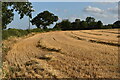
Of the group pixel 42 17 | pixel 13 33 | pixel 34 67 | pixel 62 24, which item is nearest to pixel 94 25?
pixel 62 24

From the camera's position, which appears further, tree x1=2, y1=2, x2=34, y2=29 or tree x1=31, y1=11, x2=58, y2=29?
tree x1=31, y1=11, x2=58, y2=29

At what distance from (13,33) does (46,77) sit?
31757 mm

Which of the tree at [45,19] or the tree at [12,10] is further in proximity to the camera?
the tree at [45,19]

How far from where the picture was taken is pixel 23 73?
31.2 feet

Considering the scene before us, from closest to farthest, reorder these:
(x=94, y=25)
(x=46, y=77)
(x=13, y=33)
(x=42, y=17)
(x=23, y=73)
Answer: (x=46, y=77), (x=23, y=73), (x=13, y=33), (x=42, y=17), (x=94, y=25)

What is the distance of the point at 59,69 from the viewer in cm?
1017

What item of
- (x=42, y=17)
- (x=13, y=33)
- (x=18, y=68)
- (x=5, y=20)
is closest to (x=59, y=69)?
(x=18, y=68)

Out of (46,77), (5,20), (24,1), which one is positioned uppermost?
(24,1)

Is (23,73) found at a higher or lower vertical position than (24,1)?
lower

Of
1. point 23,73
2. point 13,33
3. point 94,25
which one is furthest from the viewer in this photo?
point 94,25

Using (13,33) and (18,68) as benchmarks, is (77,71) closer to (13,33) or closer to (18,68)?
(18,68)

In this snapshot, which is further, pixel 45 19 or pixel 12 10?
pixel 45 19

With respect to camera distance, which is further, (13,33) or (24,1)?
(13,33)

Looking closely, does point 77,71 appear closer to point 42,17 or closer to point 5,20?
point 5,20
